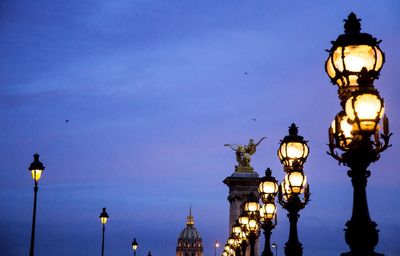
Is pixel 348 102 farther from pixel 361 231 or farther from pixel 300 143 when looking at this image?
pixel 300 143

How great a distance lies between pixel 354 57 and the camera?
11.8m

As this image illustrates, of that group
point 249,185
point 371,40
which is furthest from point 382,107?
point 249,185

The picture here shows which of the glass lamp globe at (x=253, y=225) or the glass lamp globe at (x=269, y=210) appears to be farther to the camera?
the glass lamp globe at (x=253, y=225)

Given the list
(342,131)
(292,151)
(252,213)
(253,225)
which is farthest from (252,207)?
(342,131)

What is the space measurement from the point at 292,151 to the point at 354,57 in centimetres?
749

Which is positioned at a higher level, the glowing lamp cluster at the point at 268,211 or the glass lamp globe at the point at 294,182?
the glowing lamp cluster at the point at 268,211

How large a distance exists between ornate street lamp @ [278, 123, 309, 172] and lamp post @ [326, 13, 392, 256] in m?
6.38

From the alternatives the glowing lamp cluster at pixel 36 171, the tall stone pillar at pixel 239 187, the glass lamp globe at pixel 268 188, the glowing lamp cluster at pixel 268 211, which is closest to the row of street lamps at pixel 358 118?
the glass lamp globe at pixel 268 188

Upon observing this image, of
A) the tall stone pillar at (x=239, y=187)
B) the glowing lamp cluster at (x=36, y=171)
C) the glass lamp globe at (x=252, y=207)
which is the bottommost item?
the glass lamp globe at (x=252, y=207)

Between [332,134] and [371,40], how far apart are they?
2.36 m

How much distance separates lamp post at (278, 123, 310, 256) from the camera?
18.8 m

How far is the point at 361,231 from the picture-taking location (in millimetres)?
10969

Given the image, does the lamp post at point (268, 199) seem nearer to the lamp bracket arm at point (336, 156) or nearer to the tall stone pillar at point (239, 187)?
the lamp bracket arm at point (336, 156)

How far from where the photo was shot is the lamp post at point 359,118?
11047mm
